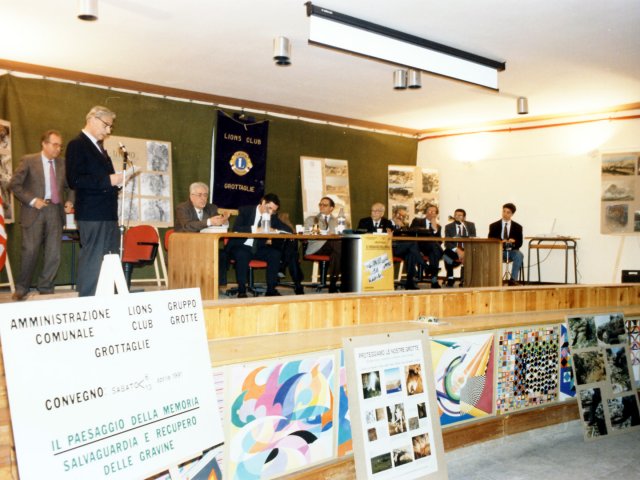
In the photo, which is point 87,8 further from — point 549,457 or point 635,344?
point 635,344

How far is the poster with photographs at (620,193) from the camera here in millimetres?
8883

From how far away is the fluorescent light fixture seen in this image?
521 centimetres

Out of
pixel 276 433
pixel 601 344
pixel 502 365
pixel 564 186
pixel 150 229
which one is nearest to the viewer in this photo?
pixel 276 433

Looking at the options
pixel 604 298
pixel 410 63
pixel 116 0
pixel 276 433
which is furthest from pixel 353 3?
pixel 276 433

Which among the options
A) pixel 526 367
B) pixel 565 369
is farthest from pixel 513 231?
pixel 526 367

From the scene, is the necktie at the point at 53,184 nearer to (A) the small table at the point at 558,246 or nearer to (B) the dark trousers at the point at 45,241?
(B) the dark trousers at the point at 45,241

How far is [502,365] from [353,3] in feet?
10.4

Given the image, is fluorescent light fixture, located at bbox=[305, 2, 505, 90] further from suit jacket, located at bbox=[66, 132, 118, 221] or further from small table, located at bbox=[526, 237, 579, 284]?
small table, located at bbox=[526, 237, 579, 284]

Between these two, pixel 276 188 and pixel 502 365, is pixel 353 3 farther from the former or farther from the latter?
pixel 276 188

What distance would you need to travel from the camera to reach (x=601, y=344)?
3885 mm

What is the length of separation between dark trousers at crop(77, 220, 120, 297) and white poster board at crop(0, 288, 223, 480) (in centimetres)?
193

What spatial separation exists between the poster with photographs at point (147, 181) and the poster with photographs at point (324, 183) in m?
2.18

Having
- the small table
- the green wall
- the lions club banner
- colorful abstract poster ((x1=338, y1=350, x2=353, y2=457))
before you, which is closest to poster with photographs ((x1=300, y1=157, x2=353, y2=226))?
the green wall

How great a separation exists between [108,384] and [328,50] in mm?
5169
